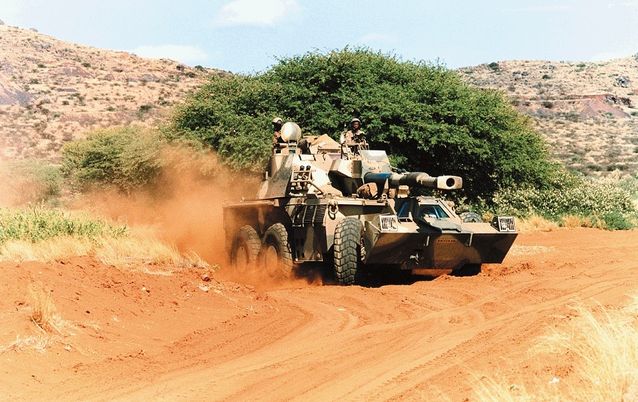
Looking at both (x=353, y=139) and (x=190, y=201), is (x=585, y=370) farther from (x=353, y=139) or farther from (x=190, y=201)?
(x=190, y=201)

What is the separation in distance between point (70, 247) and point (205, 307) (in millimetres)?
4222

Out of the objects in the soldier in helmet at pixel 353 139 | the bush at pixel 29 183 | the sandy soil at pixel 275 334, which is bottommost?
the bush at pixel 29 183

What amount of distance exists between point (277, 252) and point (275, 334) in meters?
6.45

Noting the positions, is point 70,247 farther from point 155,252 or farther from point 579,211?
point 579,211

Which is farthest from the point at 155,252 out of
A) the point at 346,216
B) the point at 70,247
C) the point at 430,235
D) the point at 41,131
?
the point at 41,131

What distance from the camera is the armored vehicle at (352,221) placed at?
15.0 meters

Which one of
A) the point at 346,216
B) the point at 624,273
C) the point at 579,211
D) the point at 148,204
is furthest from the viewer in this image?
the point at 148,204

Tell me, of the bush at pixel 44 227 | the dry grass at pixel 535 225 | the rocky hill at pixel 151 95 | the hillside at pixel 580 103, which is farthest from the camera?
the rocky hill at pixel 151 95

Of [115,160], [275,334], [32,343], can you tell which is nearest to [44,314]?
[32,343]

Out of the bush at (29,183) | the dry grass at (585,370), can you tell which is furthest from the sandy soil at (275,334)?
the bush at (29,183)

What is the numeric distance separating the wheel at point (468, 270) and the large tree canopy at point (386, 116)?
10510 millimetres

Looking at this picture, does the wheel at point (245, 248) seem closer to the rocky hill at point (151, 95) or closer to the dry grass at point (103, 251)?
the dry grass at point (103, 251)

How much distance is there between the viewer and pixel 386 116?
27.6 m

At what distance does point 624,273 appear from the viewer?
1485 cm
